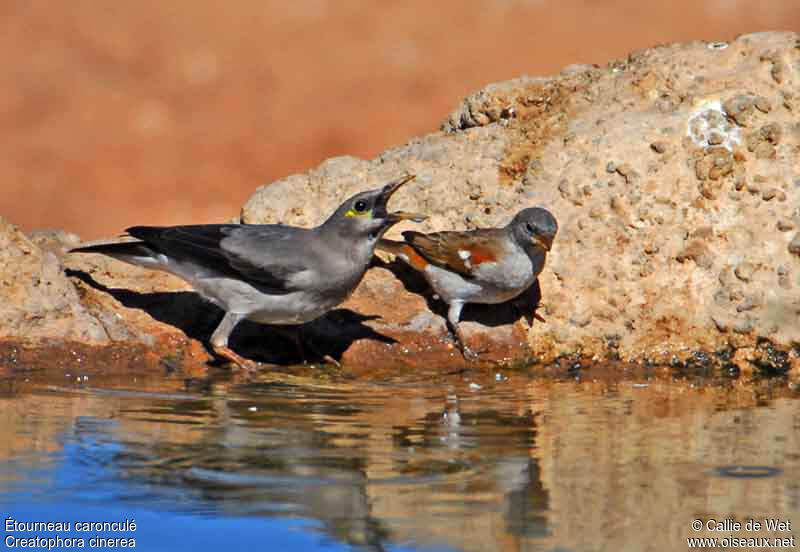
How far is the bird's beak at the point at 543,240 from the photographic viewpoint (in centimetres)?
785

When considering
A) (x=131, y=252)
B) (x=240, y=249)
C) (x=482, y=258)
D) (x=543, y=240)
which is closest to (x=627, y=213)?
(x=543, y=240)

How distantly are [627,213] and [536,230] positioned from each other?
2.27ft

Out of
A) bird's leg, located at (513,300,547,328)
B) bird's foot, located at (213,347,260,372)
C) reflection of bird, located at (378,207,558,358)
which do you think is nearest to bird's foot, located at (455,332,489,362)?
reflection of bird, located at (378,207,558,358)

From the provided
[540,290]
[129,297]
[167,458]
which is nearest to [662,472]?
[167,458]

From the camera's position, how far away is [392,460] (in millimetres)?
5227

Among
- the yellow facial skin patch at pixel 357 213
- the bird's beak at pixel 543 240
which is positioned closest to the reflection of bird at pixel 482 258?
the bird's beak at pixel 543 240

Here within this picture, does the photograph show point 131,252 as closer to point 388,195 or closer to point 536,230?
point 388,195

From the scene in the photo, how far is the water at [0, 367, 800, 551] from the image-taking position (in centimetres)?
431

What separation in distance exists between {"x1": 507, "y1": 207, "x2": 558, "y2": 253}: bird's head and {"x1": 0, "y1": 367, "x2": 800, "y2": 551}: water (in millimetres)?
944

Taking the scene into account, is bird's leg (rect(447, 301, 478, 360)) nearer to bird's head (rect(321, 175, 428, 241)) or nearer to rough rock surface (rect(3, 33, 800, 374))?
rough rock surface (rect(3, 33, 800, 374))

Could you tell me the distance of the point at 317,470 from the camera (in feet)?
16.5

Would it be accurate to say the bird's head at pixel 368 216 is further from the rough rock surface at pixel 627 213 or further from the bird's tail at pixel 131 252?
the bird's tail at pixel 131 252

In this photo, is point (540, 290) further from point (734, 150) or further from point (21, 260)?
point (21, 260)

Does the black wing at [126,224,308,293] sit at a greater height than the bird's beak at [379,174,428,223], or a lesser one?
lesser
